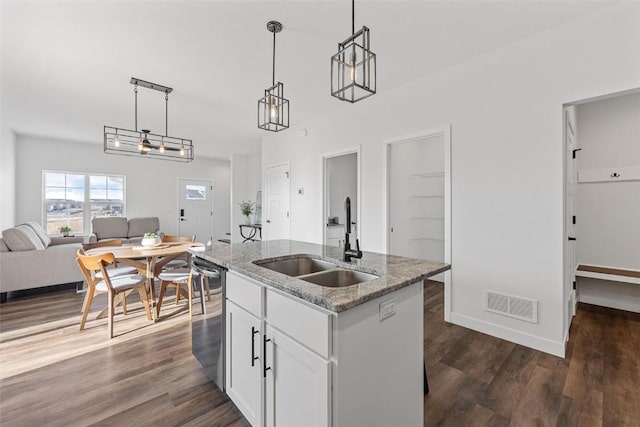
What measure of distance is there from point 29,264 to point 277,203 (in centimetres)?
357

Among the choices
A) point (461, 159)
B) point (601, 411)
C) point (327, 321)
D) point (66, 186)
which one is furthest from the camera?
point (66, 186)

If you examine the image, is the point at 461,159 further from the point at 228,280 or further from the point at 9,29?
the point at 9,29

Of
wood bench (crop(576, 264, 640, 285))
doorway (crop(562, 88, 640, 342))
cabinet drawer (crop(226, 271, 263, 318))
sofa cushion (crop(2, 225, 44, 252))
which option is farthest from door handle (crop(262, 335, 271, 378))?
sofa cushion (crop(2, 225, 44, 252))

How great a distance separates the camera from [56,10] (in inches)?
83.3

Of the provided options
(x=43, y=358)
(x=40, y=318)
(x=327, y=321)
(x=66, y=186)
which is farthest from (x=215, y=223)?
(x=327, y=321)

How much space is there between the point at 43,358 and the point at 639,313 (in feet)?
18.9

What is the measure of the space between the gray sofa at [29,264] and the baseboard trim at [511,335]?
5.04 metres

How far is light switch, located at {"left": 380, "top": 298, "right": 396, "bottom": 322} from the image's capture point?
121cm

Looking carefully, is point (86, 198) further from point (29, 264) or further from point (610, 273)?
point (610, 273)

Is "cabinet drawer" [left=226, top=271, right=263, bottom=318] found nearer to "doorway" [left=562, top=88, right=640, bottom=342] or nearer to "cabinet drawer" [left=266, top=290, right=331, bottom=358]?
"cabinet drawer" [left=266, top=290, right=331, bottom=358]

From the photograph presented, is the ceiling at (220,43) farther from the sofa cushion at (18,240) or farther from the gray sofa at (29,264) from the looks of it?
the gray sofa at (29,264)

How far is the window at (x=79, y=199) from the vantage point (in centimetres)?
603

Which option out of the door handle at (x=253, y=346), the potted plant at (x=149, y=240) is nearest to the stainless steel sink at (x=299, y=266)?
the door handle at (x=253, y=346)

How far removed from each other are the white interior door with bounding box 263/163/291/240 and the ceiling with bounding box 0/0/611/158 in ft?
5.24
